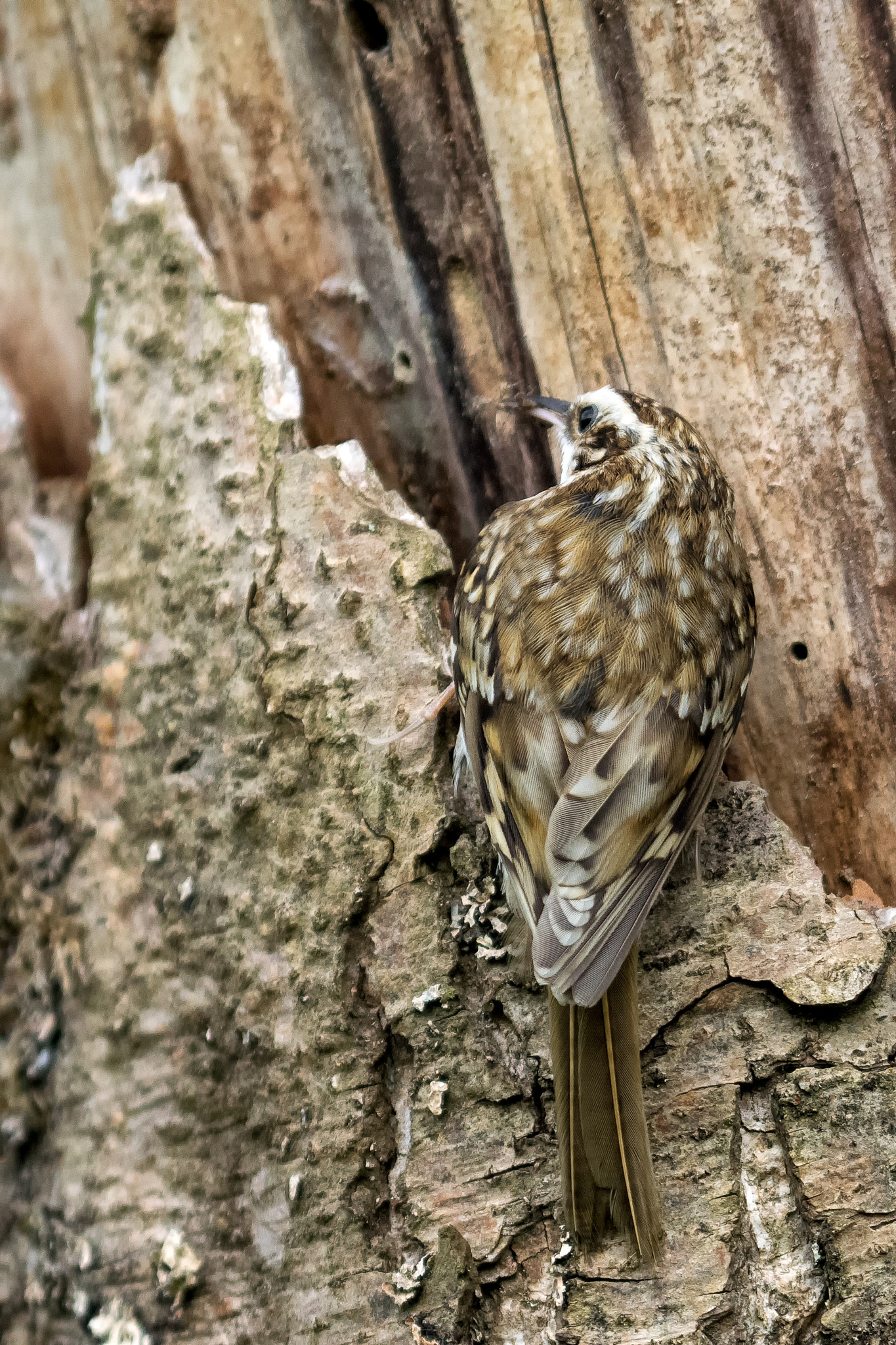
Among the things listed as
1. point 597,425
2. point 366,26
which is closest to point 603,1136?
point 597,425

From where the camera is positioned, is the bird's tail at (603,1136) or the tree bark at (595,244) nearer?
the bird's tail at (603,1136)

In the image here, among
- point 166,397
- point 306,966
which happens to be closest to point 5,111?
point 166,397

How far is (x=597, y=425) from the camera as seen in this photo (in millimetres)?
2170

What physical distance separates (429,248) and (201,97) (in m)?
0.61

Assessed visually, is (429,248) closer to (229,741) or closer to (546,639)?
(546,639)

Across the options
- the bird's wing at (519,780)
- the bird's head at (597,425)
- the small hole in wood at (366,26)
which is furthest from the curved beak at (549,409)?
the small hole in wood at (366,26)

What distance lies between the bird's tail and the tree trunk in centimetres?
5

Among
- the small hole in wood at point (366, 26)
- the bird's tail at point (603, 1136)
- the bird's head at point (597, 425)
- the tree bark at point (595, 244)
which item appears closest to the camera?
the bird's tail at point (603, 1136)

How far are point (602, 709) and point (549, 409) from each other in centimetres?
67

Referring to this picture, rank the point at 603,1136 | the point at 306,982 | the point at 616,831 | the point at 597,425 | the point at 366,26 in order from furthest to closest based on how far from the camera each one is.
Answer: the point at 366,26
the point at 597,425
the point at 306,982
the point at 616,831
the point at 603,1136

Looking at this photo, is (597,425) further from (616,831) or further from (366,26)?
(366,26)

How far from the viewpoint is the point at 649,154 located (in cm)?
213

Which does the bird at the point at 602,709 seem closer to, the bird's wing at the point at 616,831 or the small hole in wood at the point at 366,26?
the bird's wing at the point at 616,831

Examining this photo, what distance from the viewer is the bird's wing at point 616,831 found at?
1692 millimetres
